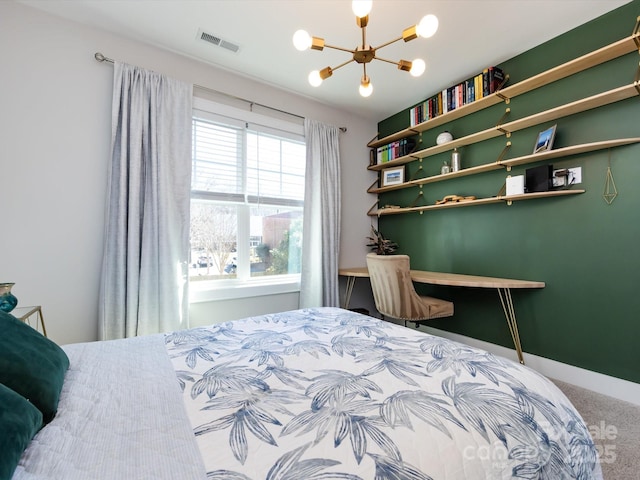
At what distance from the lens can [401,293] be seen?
247 cm

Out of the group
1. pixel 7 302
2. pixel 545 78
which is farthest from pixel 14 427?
pixel 545 78

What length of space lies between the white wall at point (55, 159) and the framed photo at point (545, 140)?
3.27 m

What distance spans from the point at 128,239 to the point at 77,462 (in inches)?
74.5

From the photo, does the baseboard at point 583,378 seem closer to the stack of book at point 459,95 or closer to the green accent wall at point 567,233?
the green accent wall at point 567,233

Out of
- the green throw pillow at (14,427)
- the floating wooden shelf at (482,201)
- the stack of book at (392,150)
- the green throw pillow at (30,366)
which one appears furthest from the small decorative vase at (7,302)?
the stack of book at (392,150)

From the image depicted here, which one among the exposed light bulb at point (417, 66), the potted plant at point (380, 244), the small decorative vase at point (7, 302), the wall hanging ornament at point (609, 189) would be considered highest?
the exposed light bulb at point (417, 66)

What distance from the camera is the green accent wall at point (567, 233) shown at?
1936mm

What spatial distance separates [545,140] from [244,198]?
261 cm

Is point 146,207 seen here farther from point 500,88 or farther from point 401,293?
point 500,88

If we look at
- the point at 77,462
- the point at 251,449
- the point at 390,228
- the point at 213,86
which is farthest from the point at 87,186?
the point at 390,228

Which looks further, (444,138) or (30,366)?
(444,138)

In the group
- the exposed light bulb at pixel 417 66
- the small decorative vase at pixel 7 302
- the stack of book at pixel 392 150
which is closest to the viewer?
the small decorative vase at pixel 7 302

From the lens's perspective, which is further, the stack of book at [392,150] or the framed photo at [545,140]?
the stack of book at [392,150]

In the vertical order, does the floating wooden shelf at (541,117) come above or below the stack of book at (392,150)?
below
